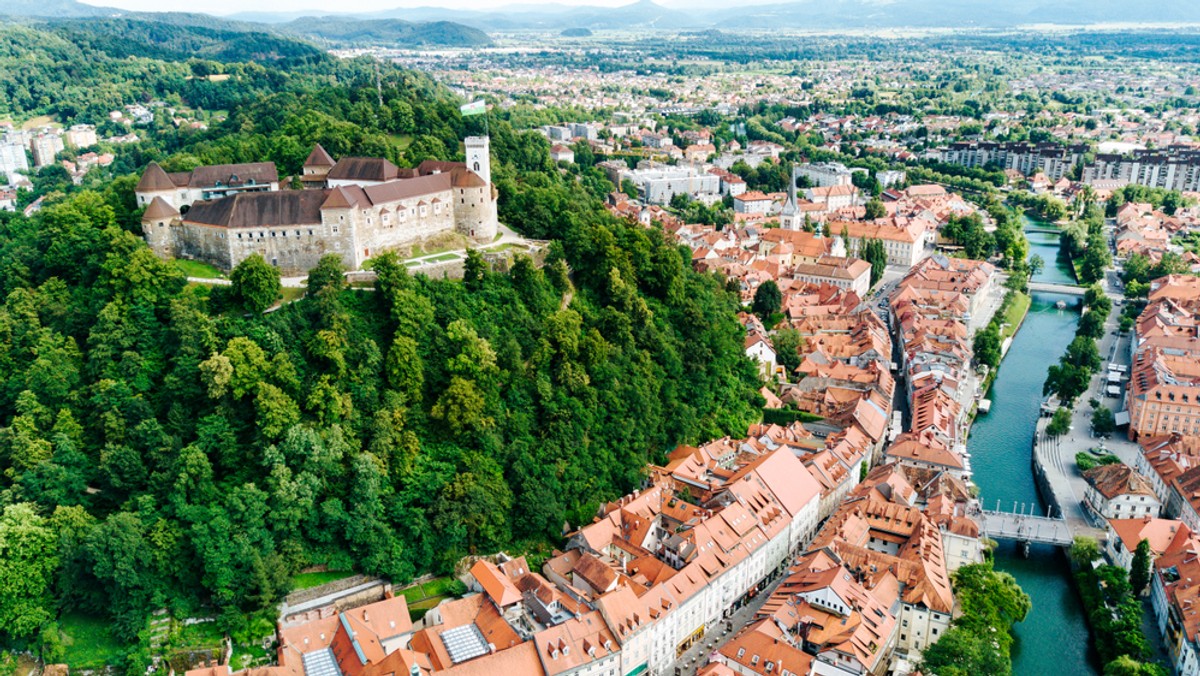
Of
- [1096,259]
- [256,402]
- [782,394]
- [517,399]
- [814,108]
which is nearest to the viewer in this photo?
[256,402]

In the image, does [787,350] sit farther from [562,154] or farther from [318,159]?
[562,154]

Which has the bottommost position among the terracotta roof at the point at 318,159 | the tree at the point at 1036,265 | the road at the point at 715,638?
the road at the point at 715,638

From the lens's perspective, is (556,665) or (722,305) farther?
(722,305)

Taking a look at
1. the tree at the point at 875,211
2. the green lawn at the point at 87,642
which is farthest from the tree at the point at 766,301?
the green lawn at the point at 87,642

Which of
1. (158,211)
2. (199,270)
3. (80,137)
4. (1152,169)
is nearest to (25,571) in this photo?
(199,270)

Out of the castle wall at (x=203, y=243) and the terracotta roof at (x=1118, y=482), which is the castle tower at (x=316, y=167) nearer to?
the castle wall at (x=203, y=243)

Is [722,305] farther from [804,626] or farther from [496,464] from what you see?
[804,626]

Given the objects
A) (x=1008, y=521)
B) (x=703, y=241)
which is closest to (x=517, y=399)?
(x=1008, y=521)
